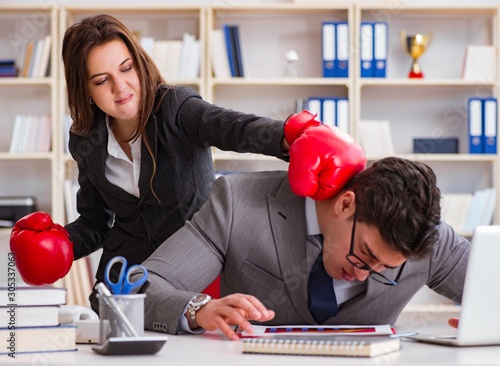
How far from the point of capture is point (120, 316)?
1.26 meters

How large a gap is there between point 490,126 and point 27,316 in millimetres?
3589

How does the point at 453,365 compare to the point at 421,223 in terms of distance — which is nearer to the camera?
the point at 453,365

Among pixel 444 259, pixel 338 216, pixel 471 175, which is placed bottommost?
pixel 471 175

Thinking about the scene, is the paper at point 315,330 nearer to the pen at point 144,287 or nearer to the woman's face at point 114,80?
the pen at point 144,287

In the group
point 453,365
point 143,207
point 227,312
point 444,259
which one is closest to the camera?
point 453,365

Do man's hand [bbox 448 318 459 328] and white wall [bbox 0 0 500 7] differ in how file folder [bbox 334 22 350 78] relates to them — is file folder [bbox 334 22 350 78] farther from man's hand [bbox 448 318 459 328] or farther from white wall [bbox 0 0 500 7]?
man's hand [bbox 448 318 459 328]

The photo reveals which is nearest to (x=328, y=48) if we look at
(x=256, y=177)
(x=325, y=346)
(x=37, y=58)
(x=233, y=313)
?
(x=37, y=58)

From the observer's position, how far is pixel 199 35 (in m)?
4.62

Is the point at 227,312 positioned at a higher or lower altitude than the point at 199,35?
lower

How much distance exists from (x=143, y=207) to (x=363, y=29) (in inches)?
100

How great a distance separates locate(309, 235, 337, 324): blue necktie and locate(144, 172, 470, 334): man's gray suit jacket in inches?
0.5

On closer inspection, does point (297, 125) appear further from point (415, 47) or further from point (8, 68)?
point (8, 68)

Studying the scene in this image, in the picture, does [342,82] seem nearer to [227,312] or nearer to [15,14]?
[15,14]

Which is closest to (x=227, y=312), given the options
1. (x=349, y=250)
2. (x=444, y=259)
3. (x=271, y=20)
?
(x=349, y=250)
